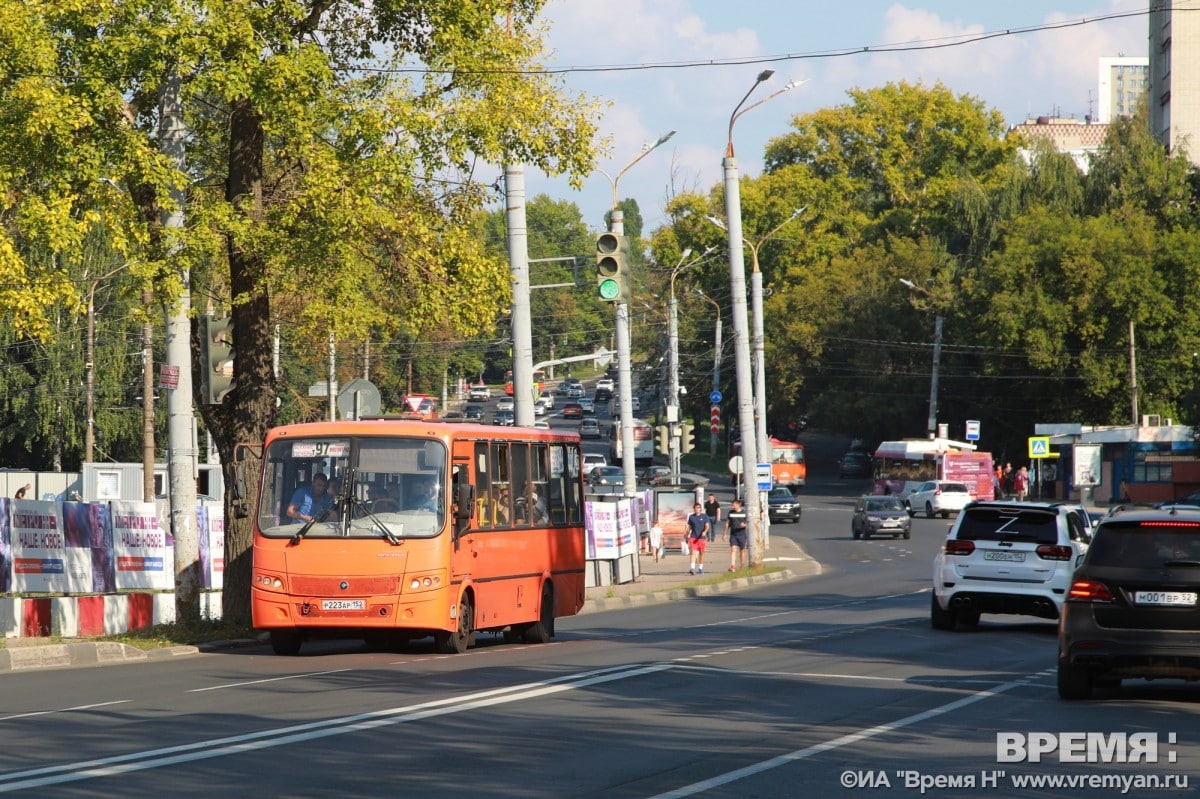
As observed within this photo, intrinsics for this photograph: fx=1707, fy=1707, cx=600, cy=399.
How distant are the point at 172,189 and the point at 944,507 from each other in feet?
179

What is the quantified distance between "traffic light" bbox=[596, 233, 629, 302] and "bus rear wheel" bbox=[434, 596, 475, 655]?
6171 millimetres

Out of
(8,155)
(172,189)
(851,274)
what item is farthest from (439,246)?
(851,274)

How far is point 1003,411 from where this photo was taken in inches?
3369

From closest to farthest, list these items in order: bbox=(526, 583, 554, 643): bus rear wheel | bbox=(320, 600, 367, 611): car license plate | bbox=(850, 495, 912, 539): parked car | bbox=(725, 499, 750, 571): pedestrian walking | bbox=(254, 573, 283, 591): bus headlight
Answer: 1. bbox=(320, 600, 367, 611): car license plate
2. bbox=(254, 573, 283, 591): bus headlight
3. bbox=(526, 583, 554, 643): bus rear wheel
4. bbox=(725, 499, 750, 571): pedestrian walking
5. bbox=(850, 495, 912, 539): parked car

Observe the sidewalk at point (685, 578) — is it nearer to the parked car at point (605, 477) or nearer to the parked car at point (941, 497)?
the parked car at point (941, 497)

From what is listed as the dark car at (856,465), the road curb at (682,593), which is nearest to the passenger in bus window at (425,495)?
the road curb at (682,593)

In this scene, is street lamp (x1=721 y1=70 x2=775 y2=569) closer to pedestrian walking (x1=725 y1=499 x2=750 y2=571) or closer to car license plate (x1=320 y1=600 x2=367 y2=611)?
pedestrian walking (x1=725 y1=499 x2=750 y2=571)

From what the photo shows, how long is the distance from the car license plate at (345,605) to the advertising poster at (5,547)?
11142 millimetres

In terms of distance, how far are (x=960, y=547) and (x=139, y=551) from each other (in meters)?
15.6

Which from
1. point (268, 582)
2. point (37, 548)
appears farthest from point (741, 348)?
point (268, 582)

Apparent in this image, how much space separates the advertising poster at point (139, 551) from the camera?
99.0 ft

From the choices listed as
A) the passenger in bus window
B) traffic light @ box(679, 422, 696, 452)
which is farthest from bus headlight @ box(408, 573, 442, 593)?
traffic light @ box(679, 422, 696, 452)

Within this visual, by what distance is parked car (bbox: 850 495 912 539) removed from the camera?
5791cm

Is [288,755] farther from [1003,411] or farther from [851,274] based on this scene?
[851,274]
